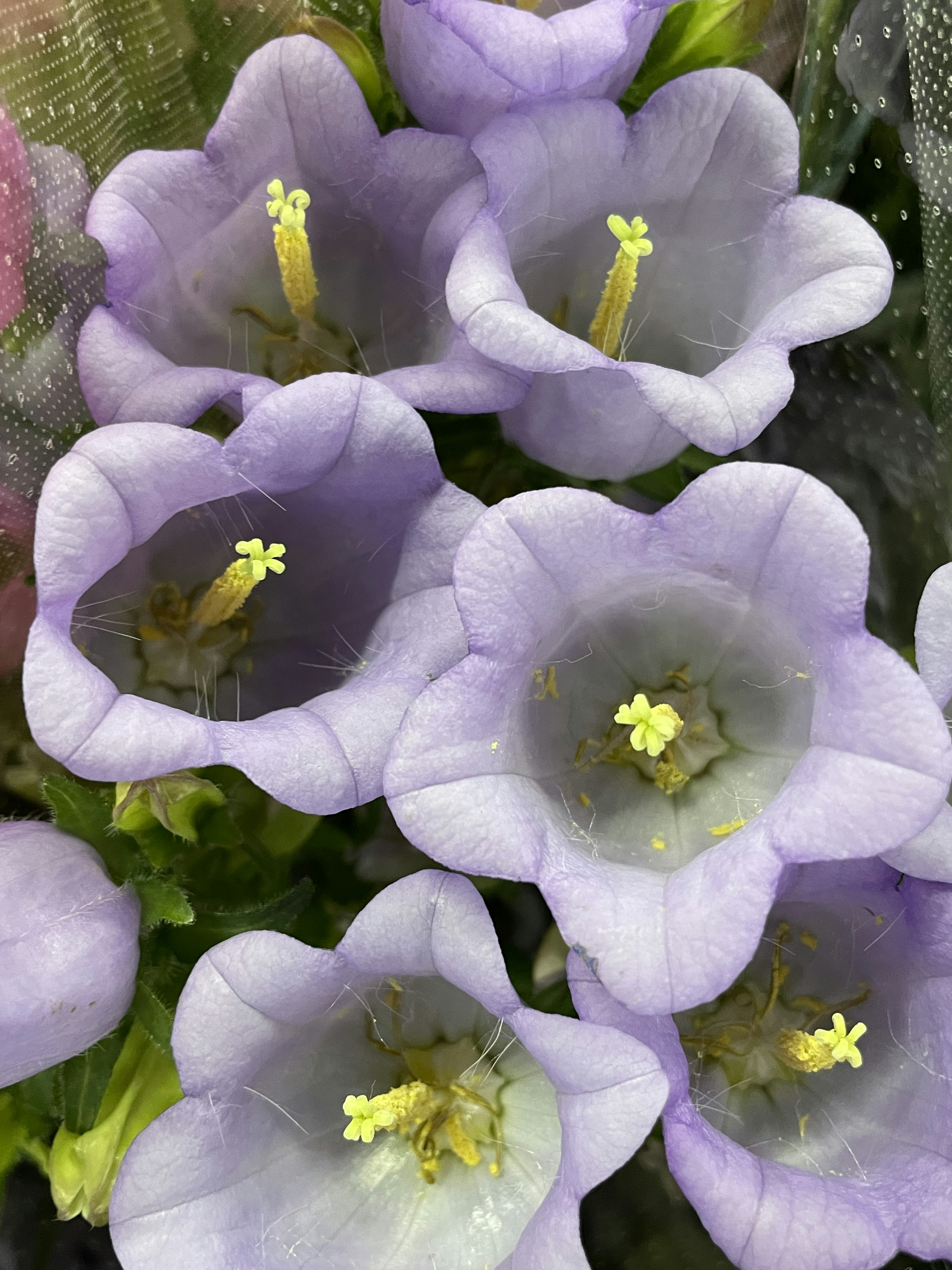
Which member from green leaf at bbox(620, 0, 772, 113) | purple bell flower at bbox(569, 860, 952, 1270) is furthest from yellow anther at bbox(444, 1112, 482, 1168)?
green leaf at bbox(620, 0, 772, 113)

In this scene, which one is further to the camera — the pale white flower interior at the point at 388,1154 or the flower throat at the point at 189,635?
the flower throat at the point at 189,635

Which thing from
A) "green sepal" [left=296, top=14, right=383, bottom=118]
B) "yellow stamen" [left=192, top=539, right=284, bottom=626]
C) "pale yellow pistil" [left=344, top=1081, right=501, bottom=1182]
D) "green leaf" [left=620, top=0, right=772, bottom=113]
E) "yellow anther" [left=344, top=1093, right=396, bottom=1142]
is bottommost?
"pale yellow pistil" [left=344, top=1081, right=501, bottom=1182]

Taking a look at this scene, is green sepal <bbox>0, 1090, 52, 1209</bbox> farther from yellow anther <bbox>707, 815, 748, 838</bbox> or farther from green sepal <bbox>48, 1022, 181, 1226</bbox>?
yellow anther <bbox>707, 815, 748, 838</bbox>

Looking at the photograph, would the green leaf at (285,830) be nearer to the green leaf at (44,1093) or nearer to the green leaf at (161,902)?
the green leaf at (161,902)

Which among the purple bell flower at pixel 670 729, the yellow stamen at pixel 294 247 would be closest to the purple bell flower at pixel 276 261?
the yellow stamen at pixel 294 247

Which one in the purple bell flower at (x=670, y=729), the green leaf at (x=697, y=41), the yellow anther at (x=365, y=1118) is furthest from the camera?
the green leaf at (x=697, y=41)

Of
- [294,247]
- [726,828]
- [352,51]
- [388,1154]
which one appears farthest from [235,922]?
[352,51]

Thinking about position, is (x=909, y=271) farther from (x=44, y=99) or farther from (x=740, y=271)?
(x=44, y=99)

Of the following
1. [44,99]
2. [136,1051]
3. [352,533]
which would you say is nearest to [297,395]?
[352,533]
